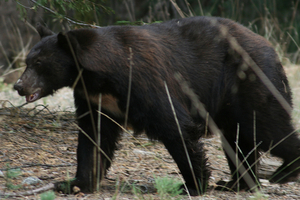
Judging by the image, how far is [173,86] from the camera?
3414 millimetres

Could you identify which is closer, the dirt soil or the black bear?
the black bear

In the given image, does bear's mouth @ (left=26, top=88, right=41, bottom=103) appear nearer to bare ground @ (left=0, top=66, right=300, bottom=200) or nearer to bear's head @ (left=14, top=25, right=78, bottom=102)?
bear's head @ (left=14, top=25, right=78, bottom=102)

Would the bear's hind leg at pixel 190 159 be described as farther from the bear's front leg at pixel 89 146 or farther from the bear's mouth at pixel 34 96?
the bear's mouth at pixel 34 96

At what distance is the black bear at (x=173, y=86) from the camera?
3.23m

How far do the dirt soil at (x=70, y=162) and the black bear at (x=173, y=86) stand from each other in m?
0.22

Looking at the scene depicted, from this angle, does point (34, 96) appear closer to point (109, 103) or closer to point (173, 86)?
point (109, 103)

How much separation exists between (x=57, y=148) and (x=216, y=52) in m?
2.00

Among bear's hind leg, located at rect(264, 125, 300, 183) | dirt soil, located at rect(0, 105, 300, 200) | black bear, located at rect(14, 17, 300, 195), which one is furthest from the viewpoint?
bear's hind leg, located at rect(264, 125, 300, 183)

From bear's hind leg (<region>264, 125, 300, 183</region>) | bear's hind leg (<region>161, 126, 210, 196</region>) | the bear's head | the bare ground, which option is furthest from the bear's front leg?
bear's hind leg (<region>264, 125, 300, 183</region>)

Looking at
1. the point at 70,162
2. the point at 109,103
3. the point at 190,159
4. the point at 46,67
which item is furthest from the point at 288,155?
the point at 46,67

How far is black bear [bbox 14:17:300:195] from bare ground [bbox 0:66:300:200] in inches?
8.9

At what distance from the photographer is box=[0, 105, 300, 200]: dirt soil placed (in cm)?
346

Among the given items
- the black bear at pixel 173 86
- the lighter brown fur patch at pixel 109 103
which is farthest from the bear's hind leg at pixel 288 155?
the lighter brown fur patch at pixel 109 103

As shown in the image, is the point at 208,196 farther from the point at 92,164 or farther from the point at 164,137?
the point at 92,164
